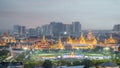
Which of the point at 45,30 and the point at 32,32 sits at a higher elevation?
the point at 45,30

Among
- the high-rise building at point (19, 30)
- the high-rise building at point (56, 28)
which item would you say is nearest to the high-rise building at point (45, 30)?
the high-rise building at point (56, 28)

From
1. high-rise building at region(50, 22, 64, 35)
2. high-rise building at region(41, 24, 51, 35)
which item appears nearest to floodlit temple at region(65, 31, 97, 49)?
high-rise building at region(50, 22, 64, 35)

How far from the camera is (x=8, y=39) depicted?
22.6m

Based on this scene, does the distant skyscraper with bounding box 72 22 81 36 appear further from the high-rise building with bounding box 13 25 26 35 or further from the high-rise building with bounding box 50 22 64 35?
the high-rise building with bounding box 13 25 26 35

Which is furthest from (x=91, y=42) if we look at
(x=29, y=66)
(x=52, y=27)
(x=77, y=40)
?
(x=29, y=66)

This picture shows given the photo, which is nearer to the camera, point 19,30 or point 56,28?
point 19,30

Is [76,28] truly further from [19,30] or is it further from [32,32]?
[19,30]

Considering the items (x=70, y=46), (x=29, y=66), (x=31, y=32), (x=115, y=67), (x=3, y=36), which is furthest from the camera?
(x=31, y=32)

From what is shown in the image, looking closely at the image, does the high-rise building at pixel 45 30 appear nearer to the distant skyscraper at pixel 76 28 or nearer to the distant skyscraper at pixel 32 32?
the distant skyscraper at pixel 32 32

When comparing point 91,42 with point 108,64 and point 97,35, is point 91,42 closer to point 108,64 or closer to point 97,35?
point 97,35

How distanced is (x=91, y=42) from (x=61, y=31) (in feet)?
22.0

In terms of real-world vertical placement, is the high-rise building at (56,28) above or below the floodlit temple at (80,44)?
above

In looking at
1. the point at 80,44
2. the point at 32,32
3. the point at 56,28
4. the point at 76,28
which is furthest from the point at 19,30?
the point at 80,44

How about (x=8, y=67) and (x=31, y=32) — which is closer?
(x=8, y=67)
